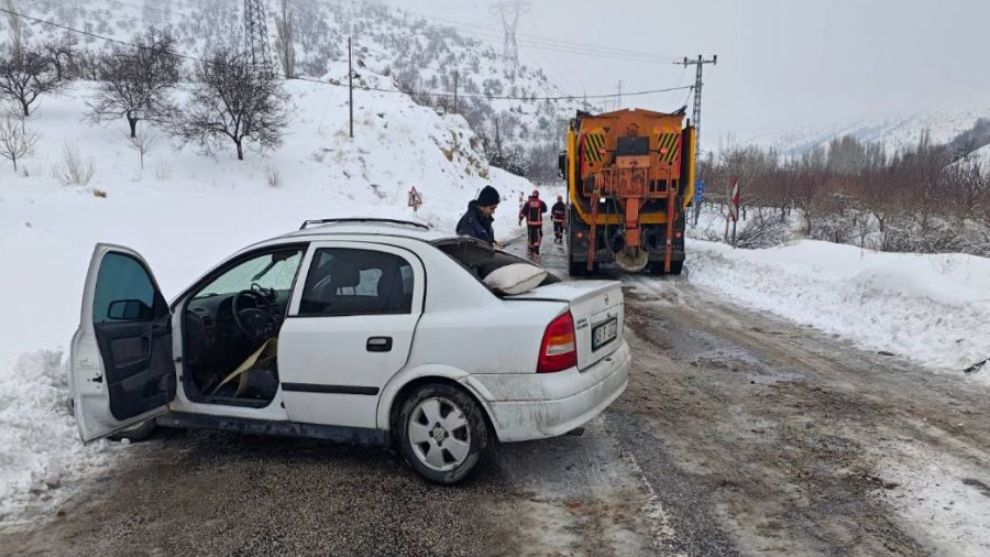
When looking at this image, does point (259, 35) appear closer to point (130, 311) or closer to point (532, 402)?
point (130, 311)

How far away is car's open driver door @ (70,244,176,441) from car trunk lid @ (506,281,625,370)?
237 cm

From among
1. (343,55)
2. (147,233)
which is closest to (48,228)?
(147,233)

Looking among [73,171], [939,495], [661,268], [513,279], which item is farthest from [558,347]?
[73,171]

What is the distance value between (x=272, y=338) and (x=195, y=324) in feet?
1.78

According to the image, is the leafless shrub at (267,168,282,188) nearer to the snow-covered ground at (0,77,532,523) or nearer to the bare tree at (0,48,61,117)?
the snow-covered ground at (0,77,532,523)

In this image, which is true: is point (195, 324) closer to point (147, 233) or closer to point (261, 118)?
point (147, 233)

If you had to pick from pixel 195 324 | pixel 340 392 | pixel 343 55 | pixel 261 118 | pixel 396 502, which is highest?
pixel 343 55

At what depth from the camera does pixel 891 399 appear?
5215 millimetres

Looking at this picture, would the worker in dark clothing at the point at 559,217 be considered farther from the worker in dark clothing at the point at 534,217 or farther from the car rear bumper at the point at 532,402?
the car rear bumper at the point at 532,402

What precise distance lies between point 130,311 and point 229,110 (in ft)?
85.2

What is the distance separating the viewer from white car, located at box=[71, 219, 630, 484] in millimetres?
3611

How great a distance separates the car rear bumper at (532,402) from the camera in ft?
11.7

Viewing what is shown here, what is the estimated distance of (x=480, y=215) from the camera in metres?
7.92

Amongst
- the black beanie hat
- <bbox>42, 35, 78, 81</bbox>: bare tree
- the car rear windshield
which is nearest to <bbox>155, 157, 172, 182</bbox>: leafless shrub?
<bbox>42, 35, 78, 81</bbox>: bare tree
